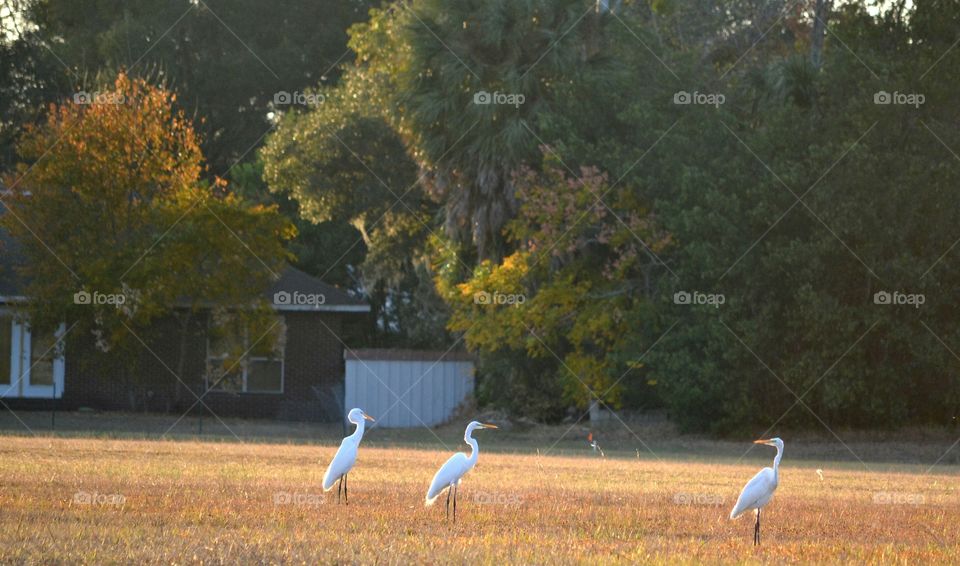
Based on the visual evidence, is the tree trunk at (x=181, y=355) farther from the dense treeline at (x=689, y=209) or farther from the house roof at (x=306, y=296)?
the dense treeline at (x=689, y=209)

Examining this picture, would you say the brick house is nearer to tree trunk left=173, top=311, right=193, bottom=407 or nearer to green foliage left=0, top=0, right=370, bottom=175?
tree trunk left=173, top=311, right=193, bottom=407

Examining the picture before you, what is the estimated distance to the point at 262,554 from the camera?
1182cm

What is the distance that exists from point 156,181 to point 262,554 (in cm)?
2821

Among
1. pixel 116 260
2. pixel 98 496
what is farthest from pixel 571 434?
pixel 98 496

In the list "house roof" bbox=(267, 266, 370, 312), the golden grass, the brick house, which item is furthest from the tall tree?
the golden grass

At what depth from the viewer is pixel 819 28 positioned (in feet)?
140

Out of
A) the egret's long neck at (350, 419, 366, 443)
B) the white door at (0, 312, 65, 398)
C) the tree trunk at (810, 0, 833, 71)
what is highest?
the tree trunk at (810, 0, 833, 71)

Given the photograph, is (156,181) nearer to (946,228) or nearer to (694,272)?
(694,272)

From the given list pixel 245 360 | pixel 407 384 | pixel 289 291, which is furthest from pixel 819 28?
pixel 245 360

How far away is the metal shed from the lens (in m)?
41.1

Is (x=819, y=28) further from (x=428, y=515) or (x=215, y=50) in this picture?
(x=428, y=515)

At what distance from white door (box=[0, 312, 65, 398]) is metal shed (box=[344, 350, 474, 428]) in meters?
7.68

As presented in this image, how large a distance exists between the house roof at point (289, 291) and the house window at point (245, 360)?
3.13ft

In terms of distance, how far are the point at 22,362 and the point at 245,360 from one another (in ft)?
19.3
